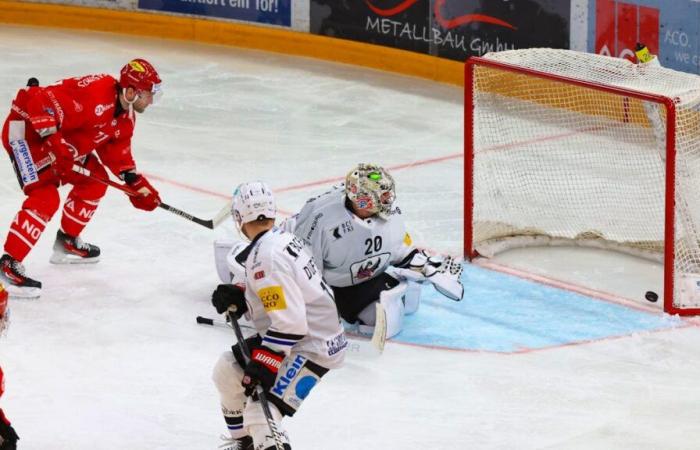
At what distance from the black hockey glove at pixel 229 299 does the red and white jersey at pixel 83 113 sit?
223 centimetres

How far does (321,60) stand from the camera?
11.2 metres

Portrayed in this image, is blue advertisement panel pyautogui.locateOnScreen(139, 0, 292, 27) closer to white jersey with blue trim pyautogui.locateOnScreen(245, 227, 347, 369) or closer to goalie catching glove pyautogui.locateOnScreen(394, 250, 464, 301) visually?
goalie catching glove pyautogui.locateOnScreen(394, 250, 464, 301)

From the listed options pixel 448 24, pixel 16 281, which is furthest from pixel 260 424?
pixel 448 24

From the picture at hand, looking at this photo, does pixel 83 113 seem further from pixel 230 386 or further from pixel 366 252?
pixel 230 386

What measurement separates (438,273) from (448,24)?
185 inches

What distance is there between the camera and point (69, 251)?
22.6 ft

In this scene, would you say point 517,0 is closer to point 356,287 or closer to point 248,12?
point 248,12

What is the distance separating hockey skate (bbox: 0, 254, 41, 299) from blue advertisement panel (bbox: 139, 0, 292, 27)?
5260mm

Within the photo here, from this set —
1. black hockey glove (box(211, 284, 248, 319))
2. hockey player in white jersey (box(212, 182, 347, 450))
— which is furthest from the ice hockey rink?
black hockey glove (box(211, 284, 248, 319))

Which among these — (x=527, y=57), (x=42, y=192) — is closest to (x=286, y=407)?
(x=42, y=192)

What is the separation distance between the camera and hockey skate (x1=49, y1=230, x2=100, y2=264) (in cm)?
686

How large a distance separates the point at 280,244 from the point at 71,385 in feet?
5.39

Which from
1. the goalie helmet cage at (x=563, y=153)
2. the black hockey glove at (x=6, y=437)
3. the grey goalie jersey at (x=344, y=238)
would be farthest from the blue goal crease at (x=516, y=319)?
the black hockey glove at (x=6, y=437)

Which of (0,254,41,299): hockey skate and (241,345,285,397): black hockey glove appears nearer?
(241,345,285,397): black hockey glove
